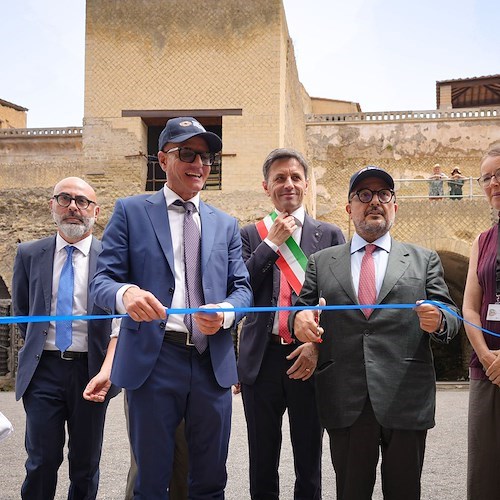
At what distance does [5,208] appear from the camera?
54.1 ft

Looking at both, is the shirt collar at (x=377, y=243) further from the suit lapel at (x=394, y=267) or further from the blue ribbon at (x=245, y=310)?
the blue ribbon at (x=245, y=310)

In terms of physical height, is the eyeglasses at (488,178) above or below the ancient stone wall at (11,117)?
below

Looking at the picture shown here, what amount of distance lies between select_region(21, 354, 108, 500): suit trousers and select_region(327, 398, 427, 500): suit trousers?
1614 mm

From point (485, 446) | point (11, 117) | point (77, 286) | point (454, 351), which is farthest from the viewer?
point (11, 117)

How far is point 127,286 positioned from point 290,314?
3.54 feet

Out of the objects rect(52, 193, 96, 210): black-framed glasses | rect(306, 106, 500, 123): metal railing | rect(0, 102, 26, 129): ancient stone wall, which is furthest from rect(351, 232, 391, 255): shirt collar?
rect(0, 102, 26, 129): ancient stone wall

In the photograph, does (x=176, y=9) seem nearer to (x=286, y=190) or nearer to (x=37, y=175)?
(x=37, y=175)

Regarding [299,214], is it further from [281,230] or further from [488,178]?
[488,178]

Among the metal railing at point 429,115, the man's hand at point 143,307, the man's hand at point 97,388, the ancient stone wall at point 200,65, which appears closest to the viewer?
the man's hand at point 143,307

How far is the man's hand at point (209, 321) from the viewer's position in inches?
126

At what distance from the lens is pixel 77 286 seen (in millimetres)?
4383

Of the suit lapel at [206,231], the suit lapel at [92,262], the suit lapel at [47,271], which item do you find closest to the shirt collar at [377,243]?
the suit lapel at [206,231]

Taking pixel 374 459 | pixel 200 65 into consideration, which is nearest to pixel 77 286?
pixel 374 459

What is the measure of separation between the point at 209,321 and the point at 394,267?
3.82 feet
